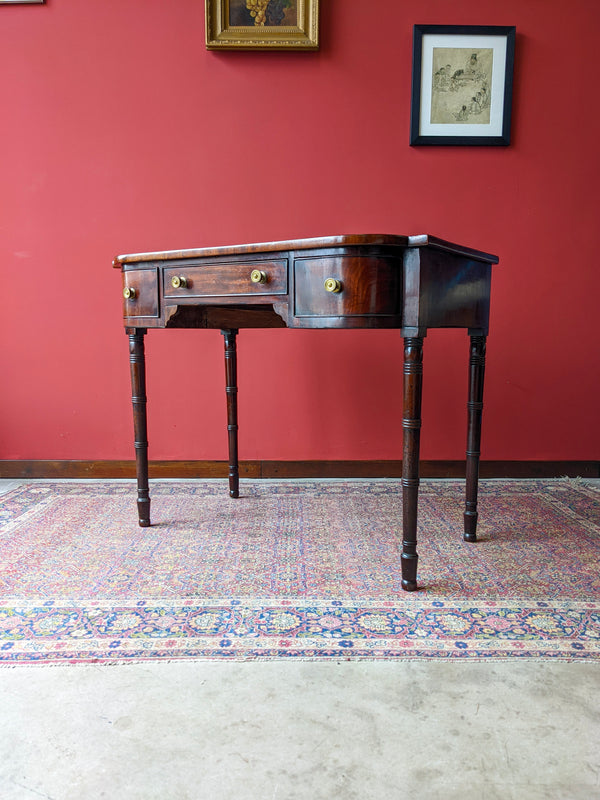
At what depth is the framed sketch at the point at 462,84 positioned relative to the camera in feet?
8.75

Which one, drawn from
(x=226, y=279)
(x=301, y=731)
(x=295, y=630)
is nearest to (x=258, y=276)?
(x=226, y=279)

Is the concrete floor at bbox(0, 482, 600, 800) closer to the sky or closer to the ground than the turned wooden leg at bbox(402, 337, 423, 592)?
closer to the ground

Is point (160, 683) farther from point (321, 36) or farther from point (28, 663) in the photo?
point (321, 36)

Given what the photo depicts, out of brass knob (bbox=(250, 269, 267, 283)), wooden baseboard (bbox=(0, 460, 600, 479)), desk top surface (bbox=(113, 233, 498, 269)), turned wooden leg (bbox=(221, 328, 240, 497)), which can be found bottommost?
wooden baseboard (bbox=(0, 460, 600, 479))

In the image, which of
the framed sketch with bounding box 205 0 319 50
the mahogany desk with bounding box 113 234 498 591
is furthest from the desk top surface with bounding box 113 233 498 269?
the framed sketch with bounding box 205 0 319 50

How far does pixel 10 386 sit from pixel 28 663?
1.92m

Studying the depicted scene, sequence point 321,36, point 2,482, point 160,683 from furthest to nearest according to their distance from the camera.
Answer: point 2,482 < point 321,36 < point 160,683

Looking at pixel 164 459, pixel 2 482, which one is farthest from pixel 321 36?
pixel 2 482

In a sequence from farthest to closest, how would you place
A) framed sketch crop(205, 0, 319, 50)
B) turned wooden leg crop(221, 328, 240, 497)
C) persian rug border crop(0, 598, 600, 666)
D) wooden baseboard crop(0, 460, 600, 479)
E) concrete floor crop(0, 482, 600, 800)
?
wooden baseboard crop(0, 460, 600, 479), framed sketch crop(205, 0, 319, 50), turned wooden leg crop(221, 328, 240, 497), persian rug border crop(0, 598, 600, 666), concrete floor crop(0, 482, 600, 800)

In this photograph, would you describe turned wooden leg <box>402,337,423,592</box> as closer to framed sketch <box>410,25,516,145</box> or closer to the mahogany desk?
the mahogany desk

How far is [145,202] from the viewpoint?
110 inches

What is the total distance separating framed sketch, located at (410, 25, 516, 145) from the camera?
2668 mm

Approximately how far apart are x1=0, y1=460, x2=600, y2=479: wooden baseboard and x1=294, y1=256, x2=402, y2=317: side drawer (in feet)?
4.64

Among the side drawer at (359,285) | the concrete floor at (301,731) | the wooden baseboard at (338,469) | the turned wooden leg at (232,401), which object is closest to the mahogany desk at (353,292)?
the side drawer at (359,285)
